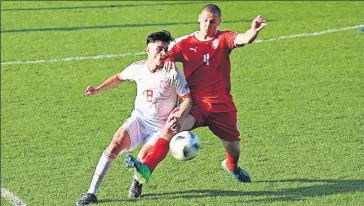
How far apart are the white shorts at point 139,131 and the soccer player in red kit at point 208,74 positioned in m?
0.18

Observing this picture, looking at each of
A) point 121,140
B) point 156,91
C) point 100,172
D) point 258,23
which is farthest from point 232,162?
point 258,23

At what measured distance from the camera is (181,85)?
371 inches

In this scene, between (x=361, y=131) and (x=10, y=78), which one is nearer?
(x=361, y=131)

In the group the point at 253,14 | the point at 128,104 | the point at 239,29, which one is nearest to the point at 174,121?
the point at 128,104

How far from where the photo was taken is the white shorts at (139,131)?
31.2 ft

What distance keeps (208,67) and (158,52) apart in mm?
571

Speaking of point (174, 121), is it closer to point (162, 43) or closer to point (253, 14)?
point (162, 43)

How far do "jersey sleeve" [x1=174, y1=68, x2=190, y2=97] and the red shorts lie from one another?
301 millimetres

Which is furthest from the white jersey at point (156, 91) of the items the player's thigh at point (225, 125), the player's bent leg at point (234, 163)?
the player's bent leg at point (234, 163)

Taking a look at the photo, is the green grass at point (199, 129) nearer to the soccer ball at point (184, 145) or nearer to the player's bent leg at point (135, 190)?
the player's bent leg at point (135, 190)

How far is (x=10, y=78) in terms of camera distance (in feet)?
50.9

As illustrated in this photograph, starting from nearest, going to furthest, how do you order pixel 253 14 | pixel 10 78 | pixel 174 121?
1. pixel 174 121
2. pixel 10 78
3. pixel 253 14

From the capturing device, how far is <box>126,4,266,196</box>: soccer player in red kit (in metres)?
9.42

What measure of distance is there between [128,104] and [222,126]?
4292 mm
